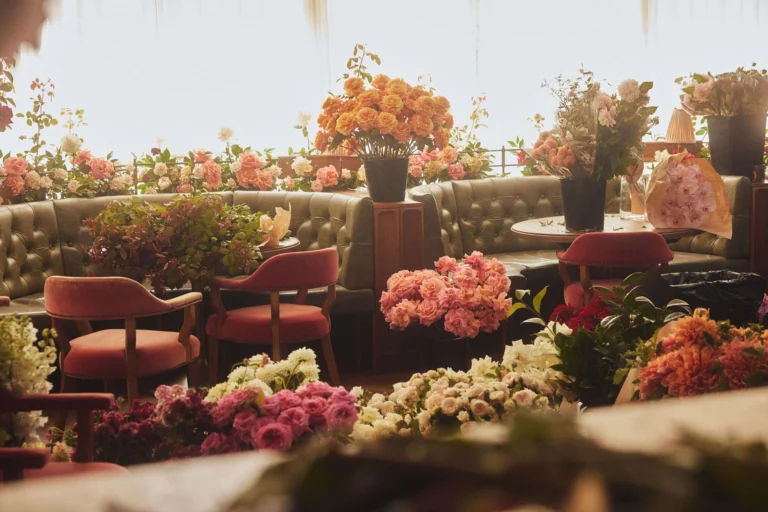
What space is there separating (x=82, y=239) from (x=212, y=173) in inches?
38.2

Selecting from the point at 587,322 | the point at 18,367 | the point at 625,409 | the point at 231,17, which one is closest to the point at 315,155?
the point at 231,17

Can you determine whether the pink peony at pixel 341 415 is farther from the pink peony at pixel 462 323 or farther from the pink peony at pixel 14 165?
the pink peony at pixel 14 165

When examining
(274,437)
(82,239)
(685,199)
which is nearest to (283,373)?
(274,437)

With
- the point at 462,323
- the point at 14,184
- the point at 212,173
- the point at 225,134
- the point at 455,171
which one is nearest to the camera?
the point at 462,323

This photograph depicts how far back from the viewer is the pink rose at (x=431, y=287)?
13.3 ft

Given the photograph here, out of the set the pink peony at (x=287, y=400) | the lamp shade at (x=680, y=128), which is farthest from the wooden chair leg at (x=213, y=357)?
the lamp shade at (x=680, y=128)

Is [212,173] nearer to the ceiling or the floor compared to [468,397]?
nearer to the ceiling

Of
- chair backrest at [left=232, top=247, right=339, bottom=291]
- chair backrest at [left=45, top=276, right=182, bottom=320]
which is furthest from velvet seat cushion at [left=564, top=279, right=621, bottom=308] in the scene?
chair backrest at [left=45, top=276, right=182, bottom=320]

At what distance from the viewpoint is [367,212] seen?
17.2 feet

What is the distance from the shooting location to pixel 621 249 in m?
4.54

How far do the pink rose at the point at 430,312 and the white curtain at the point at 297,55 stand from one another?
164 inches

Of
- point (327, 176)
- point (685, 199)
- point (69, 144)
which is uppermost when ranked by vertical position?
point (69, 144)

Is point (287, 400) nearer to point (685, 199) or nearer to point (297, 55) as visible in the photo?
point (685, 199)

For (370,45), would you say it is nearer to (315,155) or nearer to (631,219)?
(315,155)
